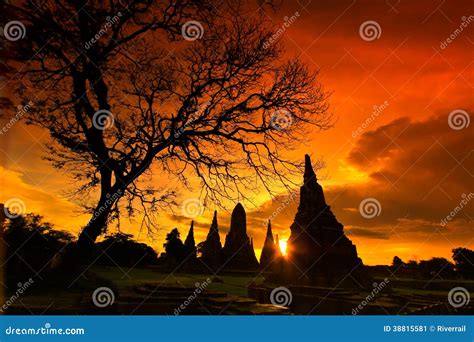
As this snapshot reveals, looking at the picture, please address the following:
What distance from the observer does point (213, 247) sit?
4231cm

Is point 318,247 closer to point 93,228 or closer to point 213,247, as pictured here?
point 213,247

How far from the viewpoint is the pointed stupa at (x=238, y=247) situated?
4097 cm

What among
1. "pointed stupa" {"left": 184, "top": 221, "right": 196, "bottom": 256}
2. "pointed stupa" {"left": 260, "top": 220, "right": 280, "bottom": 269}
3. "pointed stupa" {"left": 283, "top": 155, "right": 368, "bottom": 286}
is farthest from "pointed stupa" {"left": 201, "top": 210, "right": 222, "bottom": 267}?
"pointed stupa" {"left": 283, "top": 155, "right": 368, "bottom": 286}

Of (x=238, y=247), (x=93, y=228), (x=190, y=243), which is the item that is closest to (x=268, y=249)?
(x=238, y=247)

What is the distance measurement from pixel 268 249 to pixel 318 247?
824 inches

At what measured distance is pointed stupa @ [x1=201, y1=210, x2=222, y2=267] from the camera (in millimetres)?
41031

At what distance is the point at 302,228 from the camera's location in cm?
2711

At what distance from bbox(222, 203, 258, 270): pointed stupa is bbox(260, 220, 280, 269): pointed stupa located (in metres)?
1.55

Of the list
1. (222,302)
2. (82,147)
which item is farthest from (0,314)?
(82,147)

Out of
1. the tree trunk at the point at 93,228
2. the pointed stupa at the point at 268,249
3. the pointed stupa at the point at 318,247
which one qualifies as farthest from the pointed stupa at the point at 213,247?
the tree trunk at the point at 93,228

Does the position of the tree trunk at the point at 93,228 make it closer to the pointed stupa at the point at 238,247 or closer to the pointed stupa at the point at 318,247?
the pointed stupa at the point at 318,247

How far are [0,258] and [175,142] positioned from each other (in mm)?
5410

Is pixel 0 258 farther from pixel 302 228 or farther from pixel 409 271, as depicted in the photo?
pixel 409 271

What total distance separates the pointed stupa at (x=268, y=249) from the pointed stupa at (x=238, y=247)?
61.2 inches
